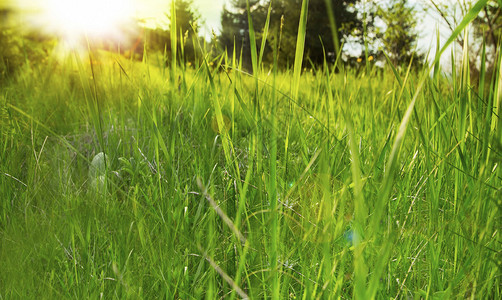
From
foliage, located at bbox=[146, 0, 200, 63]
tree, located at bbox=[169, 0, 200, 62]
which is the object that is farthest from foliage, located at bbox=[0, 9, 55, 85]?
tree, located at bbox=[169, 0, 200, 62]

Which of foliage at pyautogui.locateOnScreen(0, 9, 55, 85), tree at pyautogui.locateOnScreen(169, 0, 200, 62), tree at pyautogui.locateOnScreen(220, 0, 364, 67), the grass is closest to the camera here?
Result: the grass

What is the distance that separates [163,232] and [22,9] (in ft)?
12.4

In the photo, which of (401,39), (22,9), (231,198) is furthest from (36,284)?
(401,39)

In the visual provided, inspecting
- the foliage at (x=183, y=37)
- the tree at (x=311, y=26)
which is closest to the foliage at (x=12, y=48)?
the foliage at (x=183, y=37)

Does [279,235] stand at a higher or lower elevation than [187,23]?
lower

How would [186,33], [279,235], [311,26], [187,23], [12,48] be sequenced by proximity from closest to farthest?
[279,235] → [186,33] → [12,48] → [311,26] → [187,23]

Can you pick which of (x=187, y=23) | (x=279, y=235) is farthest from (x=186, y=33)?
(x=187, y=23)

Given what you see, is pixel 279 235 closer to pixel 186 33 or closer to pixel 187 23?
pixel 186 33

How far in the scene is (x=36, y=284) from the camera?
85 cm

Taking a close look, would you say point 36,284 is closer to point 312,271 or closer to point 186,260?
point 186,260

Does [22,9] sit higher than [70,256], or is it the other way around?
[22,9]

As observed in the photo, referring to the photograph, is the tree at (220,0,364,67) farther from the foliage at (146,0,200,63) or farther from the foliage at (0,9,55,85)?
the foliage at (0,9,55,85)

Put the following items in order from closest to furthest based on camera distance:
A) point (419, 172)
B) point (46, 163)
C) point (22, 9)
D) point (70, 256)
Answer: point (70, 256) < point (419, 172) < point (46, 163) < point (22, 9)

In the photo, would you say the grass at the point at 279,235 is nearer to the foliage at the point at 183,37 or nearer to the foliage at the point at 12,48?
the foliage at the point at 183,37
